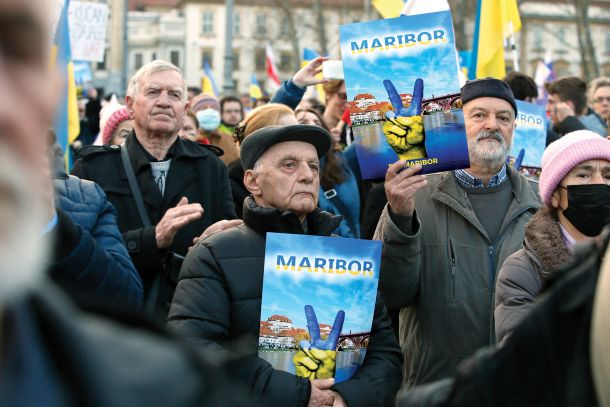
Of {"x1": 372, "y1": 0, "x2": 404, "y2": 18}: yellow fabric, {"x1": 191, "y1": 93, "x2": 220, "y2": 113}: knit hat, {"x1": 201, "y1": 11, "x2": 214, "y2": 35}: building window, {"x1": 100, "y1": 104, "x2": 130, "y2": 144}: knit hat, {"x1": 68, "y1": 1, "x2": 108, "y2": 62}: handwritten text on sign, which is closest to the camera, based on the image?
{"x1": 100, "y1": 104, "x2": 130, "y2": 144}: knit hat

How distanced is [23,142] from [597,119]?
29.4 feet

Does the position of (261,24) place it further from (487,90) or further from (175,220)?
(175,220)

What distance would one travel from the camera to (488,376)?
4.53ft

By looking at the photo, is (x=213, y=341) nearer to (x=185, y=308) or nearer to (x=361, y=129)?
(x=185, y=308)

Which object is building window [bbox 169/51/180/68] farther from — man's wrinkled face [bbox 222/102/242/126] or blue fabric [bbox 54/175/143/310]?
blue fabric [bbox 54/175/143/310]

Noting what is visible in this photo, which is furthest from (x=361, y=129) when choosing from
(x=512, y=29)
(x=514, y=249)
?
(x=512, y=29)

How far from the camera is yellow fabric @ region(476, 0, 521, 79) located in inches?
315

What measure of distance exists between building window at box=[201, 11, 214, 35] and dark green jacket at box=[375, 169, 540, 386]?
302 ft

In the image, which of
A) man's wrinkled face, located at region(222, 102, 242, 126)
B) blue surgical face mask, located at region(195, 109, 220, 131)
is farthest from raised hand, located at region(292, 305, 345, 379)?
man's wrinkled face, located at region(222, 102, 242, 126)

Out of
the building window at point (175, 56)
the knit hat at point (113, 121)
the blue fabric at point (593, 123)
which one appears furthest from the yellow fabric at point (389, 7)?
the building window at point (175, 56)

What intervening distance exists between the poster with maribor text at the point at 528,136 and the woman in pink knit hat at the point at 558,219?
227 cm

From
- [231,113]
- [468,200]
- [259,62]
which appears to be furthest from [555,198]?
[259,62]

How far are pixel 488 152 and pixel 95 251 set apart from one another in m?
2.44

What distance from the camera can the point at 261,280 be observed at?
3.72m
